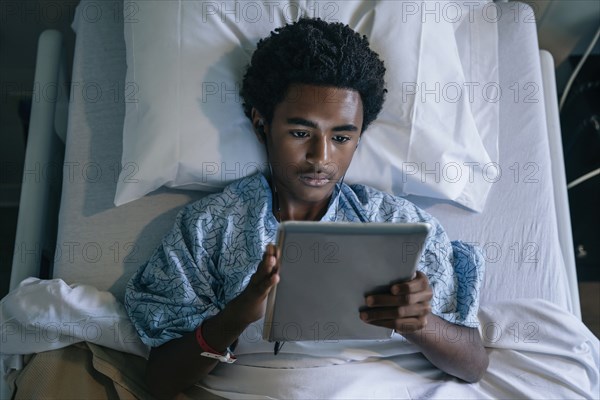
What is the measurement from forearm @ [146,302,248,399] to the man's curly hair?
0.39m

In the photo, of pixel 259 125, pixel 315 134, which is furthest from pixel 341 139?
pixel 259 125

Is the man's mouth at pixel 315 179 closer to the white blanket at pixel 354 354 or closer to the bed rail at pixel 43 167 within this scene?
the white blanket at pixel 354 354

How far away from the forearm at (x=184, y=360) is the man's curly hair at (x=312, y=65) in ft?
1.29

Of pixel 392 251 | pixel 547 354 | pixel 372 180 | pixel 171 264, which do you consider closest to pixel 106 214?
pixel 171 264

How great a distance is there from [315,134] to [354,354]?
1.28 ft

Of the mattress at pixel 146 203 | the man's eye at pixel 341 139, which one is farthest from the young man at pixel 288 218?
the mattress at pixel 146 203

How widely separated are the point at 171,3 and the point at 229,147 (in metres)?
0.31

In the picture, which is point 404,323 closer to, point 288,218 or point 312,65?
point 288,218

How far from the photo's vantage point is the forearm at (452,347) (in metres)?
1.12

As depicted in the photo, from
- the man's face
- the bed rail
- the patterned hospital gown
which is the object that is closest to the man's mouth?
the man's face

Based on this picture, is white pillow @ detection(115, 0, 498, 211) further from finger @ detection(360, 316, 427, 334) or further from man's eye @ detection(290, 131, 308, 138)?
finger @ detection(360, 316, 427, 334)

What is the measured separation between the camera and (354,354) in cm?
115

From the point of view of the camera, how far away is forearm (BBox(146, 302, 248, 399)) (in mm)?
1069

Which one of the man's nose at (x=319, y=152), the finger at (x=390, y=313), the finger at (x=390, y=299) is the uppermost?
the man's nose at (x=319, y=152)
